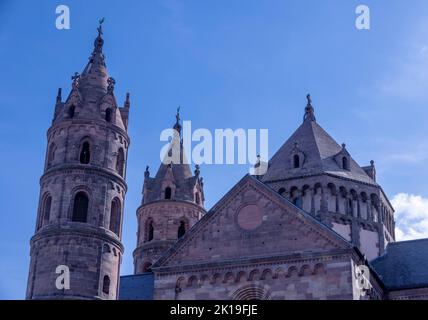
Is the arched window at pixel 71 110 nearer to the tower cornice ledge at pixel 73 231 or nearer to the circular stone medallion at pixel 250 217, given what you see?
the tower cornice ledge at pixel 73 231

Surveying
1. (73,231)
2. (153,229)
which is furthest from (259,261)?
(153,229)

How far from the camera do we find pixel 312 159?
42.6 meters

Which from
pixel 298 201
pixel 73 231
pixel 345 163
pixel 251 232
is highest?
pixel 345 163

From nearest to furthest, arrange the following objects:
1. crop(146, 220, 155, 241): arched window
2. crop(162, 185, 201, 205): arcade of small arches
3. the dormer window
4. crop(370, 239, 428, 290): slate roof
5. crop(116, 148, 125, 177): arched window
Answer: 1. crop(370, 239, 428, 290): slate roof
2. crop(116, 148, 125, 177): arched window
3. the dormer window
4. crop(146, 220, 155, 241): arched window
5. crop(162, 185, 201, 205): arcade of small arches

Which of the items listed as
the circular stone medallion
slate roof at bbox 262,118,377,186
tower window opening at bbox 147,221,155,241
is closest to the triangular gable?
the circular stone medallion

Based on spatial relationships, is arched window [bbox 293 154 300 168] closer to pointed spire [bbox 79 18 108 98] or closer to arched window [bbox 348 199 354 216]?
arched window [bbox 348 199 354 216]

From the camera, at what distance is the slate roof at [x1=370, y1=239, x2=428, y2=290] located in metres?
36.6

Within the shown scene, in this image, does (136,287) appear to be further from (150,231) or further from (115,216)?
(150,231)

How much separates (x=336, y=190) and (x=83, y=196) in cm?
1423

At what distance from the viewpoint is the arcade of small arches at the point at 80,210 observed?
35.2m

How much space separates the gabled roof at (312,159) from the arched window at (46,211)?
12850mm

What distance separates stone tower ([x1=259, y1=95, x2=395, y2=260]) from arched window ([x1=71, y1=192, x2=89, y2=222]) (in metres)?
11.4
